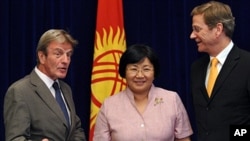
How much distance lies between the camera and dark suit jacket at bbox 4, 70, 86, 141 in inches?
103

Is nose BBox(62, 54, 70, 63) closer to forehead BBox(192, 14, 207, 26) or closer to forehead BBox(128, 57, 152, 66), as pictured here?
forehead BBox(128, 57, 152, 66)

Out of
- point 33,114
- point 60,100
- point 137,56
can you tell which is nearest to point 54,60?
point 60,100

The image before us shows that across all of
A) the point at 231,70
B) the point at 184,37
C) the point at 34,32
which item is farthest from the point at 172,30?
the point at 231,70

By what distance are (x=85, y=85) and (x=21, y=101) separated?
155 centimetres

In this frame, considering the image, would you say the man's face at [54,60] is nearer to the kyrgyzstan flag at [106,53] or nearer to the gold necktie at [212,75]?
the gold necktie at [212,75]

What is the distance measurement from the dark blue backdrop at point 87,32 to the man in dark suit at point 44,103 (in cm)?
119

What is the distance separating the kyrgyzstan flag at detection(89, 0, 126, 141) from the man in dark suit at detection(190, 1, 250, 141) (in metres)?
0.98

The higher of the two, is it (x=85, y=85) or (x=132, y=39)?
(x=132, y=39)

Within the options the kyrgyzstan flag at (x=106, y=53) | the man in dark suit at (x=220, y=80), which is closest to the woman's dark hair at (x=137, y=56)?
the man in dark suit at (x=220, y=80)

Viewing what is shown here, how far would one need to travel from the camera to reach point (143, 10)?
167 inches

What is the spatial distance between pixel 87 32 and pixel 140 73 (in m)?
1.27

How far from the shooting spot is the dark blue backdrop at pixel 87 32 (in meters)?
4.12

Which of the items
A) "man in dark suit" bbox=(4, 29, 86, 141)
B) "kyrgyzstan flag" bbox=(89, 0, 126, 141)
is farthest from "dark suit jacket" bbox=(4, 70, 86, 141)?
"kyrgyzstan flag" bbox=(89, 0, 126, 141)

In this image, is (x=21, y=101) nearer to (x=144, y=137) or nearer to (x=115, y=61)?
(x=144, y=137)
